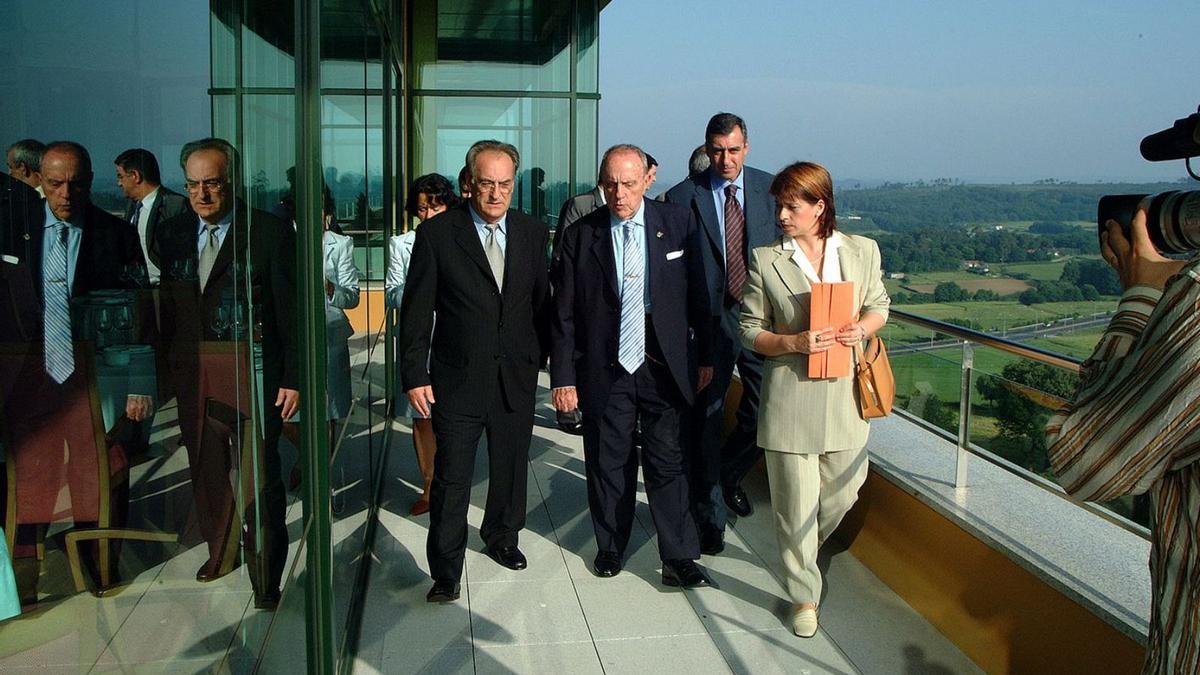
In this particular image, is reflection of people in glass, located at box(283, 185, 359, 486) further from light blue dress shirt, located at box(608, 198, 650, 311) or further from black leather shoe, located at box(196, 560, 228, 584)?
black leather shoe, located at box(196, 560, 228, 584)

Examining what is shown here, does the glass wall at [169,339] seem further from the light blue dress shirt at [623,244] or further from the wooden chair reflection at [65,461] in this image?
the light blue dress shirt at [623,244]

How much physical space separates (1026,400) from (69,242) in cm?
367

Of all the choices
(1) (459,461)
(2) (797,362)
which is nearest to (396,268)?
(1) (459,461)

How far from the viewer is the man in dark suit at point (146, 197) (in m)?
1.18

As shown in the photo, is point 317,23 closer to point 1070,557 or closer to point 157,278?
point 157,278

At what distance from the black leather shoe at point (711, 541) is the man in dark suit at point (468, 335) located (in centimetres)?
108

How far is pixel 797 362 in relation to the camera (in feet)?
14.4

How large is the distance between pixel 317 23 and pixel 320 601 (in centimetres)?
168

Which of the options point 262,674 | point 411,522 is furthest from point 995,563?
point 411,522

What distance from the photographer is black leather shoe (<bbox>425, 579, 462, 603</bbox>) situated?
15.8 ft

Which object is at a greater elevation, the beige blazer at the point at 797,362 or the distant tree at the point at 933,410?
the beige blazer at the point at 797,362

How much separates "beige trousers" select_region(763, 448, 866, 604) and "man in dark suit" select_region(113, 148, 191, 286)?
339 cm

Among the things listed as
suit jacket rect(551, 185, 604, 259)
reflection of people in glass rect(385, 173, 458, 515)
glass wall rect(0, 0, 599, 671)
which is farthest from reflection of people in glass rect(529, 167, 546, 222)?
glass wall rect(0, 0, 599, 671)

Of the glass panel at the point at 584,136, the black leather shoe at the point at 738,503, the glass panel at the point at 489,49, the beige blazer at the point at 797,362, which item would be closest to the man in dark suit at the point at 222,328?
the beige blazer at the point at 797,362
